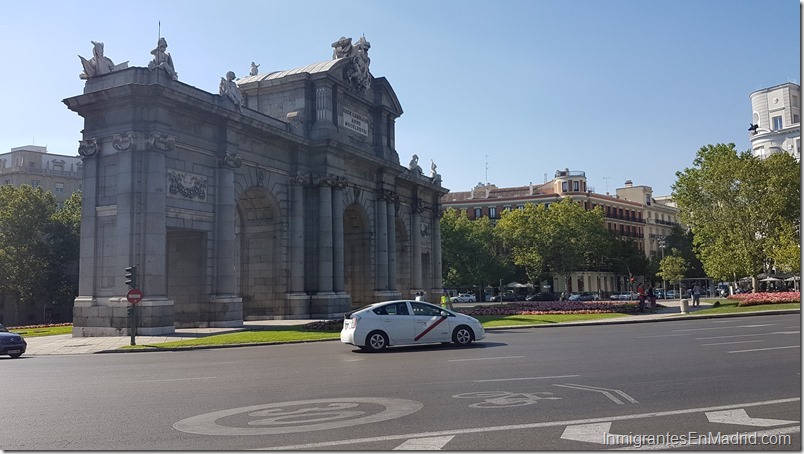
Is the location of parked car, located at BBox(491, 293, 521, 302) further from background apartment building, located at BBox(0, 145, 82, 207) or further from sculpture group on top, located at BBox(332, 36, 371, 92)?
background apartment building, located at BBox(0, 145, 82, 207)

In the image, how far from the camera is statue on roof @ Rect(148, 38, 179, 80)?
30.5 meters

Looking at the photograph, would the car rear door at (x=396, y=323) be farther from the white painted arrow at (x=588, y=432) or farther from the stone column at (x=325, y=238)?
the stone column at (x=325, y=238)

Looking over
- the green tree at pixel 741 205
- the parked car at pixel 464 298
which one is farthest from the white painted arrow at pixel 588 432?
the parked car at pixel 464 298

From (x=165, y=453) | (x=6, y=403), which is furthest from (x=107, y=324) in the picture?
(x=165, y=453)

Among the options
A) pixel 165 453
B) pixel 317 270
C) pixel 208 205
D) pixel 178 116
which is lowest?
pixel 165 453

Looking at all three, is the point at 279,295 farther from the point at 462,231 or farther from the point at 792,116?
the point at 792,116

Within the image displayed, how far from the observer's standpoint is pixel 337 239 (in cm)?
4069

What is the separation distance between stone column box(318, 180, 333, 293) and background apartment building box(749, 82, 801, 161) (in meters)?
69.7

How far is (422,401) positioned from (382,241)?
1444 inches

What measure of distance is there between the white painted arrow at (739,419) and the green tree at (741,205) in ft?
155

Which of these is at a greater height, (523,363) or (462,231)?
(462,231)

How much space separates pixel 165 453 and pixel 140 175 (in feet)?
79.9

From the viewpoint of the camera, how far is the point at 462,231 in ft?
286

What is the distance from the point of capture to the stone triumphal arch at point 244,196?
1167 inches
